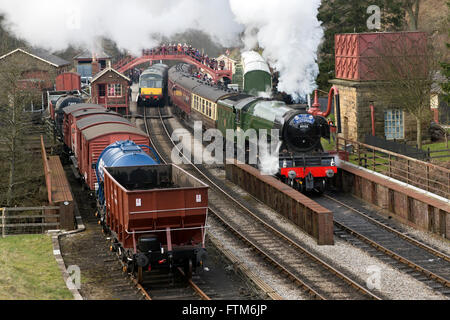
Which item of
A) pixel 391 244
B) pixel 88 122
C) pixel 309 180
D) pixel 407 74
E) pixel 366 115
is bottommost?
pixel 391 244

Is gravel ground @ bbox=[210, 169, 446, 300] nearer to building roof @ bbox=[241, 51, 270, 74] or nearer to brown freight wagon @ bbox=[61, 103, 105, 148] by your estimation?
brown freight wagon @ bbox=[61, 103, 105, 148]

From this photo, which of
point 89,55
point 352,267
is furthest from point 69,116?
point 89,55

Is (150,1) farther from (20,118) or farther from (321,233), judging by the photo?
(321,233)

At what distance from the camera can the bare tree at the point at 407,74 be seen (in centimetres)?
3117

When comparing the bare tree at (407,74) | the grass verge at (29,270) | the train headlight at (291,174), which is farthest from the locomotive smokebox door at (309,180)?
the grass verge at (29,270)

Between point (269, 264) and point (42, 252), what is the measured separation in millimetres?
6333

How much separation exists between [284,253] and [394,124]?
674 inches

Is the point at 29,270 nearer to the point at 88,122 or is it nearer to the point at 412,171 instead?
the point at 88,122

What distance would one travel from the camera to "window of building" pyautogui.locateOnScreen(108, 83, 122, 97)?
54.8 meters

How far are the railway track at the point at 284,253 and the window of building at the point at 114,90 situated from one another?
27.6 metres

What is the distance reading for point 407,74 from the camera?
31.6 m

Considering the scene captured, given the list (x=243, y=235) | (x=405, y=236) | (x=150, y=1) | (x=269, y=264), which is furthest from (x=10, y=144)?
(x=150, y=1)

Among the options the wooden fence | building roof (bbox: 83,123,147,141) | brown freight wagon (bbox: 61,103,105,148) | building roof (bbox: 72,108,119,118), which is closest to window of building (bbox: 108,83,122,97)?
brown freight wagon (bbox: 61,103,105,148)

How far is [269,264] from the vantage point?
18203 millimetres
